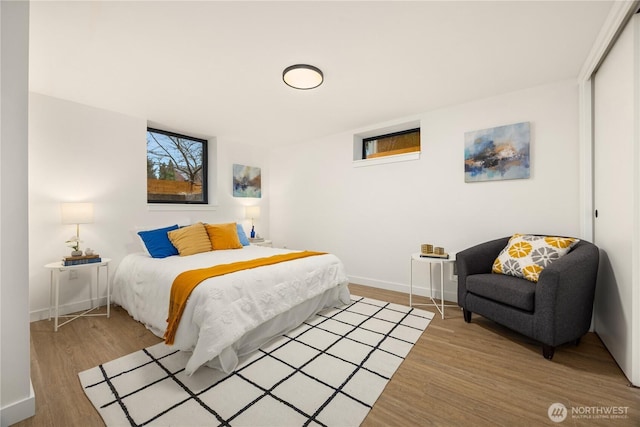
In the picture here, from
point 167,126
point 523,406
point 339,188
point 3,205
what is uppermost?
point 167,126

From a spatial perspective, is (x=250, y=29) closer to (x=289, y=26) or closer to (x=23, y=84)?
(x=289, y=26)

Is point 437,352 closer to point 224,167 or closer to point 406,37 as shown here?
point 406,37

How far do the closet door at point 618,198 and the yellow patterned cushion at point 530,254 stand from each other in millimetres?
301

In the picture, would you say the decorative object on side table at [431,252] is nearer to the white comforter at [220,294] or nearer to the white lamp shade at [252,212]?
the white comforter at [220,294]

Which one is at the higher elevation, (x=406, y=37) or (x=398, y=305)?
(x=406, y=37)

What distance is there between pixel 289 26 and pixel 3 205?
2.02 metres

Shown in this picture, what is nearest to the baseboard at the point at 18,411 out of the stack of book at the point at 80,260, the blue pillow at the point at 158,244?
the stack of book at the point at 80,260

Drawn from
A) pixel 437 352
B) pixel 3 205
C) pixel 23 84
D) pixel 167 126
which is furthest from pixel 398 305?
pixel 167 126

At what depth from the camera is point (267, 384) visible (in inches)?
68.7

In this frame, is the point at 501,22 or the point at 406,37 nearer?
the point at 501,22

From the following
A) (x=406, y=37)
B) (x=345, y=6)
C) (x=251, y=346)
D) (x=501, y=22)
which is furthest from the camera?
(x=251, y=346)

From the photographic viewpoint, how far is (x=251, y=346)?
7.14ft

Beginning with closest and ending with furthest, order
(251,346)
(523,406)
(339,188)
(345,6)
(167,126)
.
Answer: (523,406), (345,6), (251,346), (167,126), (339,188)

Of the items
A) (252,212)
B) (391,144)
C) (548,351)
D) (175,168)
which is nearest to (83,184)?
(175,168)
